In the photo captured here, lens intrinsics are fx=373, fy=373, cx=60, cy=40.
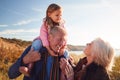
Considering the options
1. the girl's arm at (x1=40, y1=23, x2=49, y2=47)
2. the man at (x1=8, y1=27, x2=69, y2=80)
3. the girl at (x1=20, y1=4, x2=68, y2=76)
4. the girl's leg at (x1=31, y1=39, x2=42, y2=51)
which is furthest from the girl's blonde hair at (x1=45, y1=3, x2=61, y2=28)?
the man at (x1=8, y1=27, x2=69, y2=80)

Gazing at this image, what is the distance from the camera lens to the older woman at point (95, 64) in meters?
4.77

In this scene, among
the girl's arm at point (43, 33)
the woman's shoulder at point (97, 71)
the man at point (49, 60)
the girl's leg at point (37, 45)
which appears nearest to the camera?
the woman's shoulder at point (97, 71)

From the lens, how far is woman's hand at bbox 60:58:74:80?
484 cm

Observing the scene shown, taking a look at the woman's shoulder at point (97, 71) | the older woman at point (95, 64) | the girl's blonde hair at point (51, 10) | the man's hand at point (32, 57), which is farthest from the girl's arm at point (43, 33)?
the woman's shoulder at point (97, 71)

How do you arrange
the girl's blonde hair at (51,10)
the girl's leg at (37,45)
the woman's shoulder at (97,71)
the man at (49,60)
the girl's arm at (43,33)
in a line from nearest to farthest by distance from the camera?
the woman's shoulder at (97,71) < the man at (49,60) < the girl's leg at (37,45) < the girl's arm at (43,33) < the girl's blonde hair at (51,10)

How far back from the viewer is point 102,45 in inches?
190

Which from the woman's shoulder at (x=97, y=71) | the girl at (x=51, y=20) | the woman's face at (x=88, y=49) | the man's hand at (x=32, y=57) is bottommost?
the woman's shoulder at (x=97, y=71)

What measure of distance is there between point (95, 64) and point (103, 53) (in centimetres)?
20

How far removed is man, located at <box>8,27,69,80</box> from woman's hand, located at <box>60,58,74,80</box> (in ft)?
0.25

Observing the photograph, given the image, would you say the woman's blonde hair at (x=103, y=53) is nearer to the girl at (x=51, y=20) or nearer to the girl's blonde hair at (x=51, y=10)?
the girl at (x=51, y=20)

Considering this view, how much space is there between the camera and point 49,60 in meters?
4.95

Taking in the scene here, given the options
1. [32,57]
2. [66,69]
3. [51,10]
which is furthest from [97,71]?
[51,10]

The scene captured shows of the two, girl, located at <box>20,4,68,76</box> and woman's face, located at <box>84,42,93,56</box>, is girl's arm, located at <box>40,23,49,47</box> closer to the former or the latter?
girl, located at <box>20,4,68,76</box>

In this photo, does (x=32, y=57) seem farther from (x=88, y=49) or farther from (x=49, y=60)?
(x=88, y=49)
